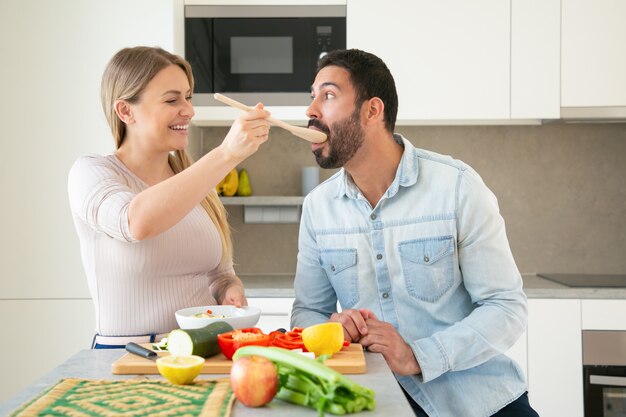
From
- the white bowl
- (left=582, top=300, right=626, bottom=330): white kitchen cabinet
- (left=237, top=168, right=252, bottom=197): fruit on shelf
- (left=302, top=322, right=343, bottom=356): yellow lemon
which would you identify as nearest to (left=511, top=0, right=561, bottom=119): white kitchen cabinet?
(left=582, top=300, right=626, bottom=330): white kitchen cabinet

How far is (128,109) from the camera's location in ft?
6.36

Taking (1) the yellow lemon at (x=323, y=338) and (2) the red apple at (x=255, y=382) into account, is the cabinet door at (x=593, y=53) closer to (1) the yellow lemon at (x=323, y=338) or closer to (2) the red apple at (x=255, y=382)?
(1) the yellow lemon at (x=323, y=338)

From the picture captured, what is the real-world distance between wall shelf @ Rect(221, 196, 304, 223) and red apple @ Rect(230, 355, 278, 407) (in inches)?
90.6

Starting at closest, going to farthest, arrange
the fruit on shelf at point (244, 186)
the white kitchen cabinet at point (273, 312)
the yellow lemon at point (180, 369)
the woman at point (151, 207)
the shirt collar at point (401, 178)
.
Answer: the yellow lemon at point (180, 369) < the woman at point (151, 207) < the shirt collar at point (401, 178) < the white kitchen cabinet at point (273, 312) < the fruit on shelf at point (244, 186)

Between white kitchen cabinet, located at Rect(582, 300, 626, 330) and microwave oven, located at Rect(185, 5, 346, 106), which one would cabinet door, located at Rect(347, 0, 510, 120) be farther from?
white kitchen cabinet, located at Rect(582, 300, 626, 330)

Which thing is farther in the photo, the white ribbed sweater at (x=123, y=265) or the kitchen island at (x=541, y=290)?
the kitchen island at (x=541, y=290)

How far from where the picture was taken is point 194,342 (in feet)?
4.45

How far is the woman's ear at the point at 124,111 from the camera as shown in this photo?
1.93m

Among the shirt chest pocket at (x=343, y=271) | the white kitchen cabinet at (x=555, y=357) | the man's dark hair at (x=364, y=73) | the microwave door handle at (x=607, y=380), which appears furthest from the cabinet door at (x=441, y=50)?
the shirt chest pocket at (x=343, y=271)

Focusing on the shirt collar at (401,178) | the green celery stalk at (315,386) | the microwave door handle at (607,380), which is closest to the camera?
the green celery stalk at (315,386)

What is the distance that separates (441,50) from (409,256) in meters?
1.69

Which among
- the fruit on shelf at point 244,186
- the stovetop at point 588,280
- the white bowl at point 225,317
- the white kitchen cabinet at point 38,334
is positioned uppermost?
the fruit on shelf at point 244,186

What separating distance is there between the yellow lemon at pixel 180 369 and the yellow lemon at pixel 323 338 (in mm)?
219

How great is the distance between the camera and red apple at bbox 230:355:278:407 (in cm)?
110
